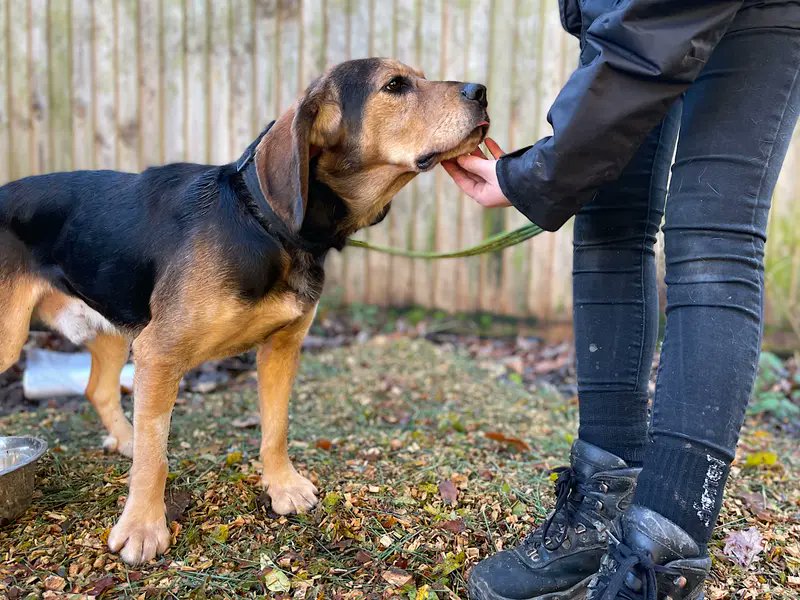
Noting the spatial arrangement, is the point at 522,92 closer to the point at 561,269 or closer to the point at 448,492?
the point at 561,269

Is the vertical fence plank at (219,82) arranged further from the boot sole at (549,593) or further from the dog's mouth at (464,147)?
the boot sole at (549,593)

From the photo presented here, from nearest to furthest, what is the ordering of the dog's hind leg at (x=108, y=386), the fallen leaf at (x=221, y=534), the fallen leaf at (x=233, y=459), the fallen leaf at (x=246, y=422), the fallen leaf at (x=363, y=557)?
the fallen leaf at (x=363, y=557) → the fallen leaf at (x=221, y=534) → the fallen leaf at (x=233, y=459) → the dog's hind leg at (x=108, y=386) → the fallen leaf at (x=246, y=422)

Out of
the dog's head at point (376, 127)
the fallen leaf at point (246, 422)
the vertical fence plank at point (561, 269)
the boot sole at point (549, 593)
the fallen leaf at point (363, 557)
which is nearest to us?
the boot sole at point (549, 593)

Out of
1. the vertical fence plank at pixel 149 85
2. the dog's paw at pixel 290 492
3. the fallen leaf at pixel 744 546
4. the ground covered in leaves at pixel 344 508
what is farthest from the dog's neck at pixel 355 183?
the vertical fence plank at pixel 149 85

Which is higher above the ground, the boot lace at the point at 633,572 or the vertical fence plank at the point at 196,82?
the vertical fence plank at the point at 196,82

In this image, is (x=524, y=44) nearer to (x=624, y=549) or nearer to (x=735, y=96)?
(x=735, y=96)

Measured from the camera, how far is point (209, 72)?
20.5 feet

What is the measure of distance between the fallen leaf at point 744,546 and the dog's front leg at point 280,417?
159cm

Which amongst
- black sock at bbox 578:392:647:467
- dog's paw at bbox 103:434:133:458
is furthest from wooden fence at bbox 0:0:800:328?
black sock at bbox 578:392:647:467

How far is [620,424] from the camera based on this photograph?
233cm

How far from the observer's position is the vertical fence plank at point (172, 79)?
6148 mm

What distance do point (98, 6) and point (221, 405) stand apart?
4.01m

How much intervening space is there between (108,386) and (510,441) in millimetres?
2115

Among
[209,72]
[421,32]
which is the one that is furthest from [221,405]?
[421,32]
